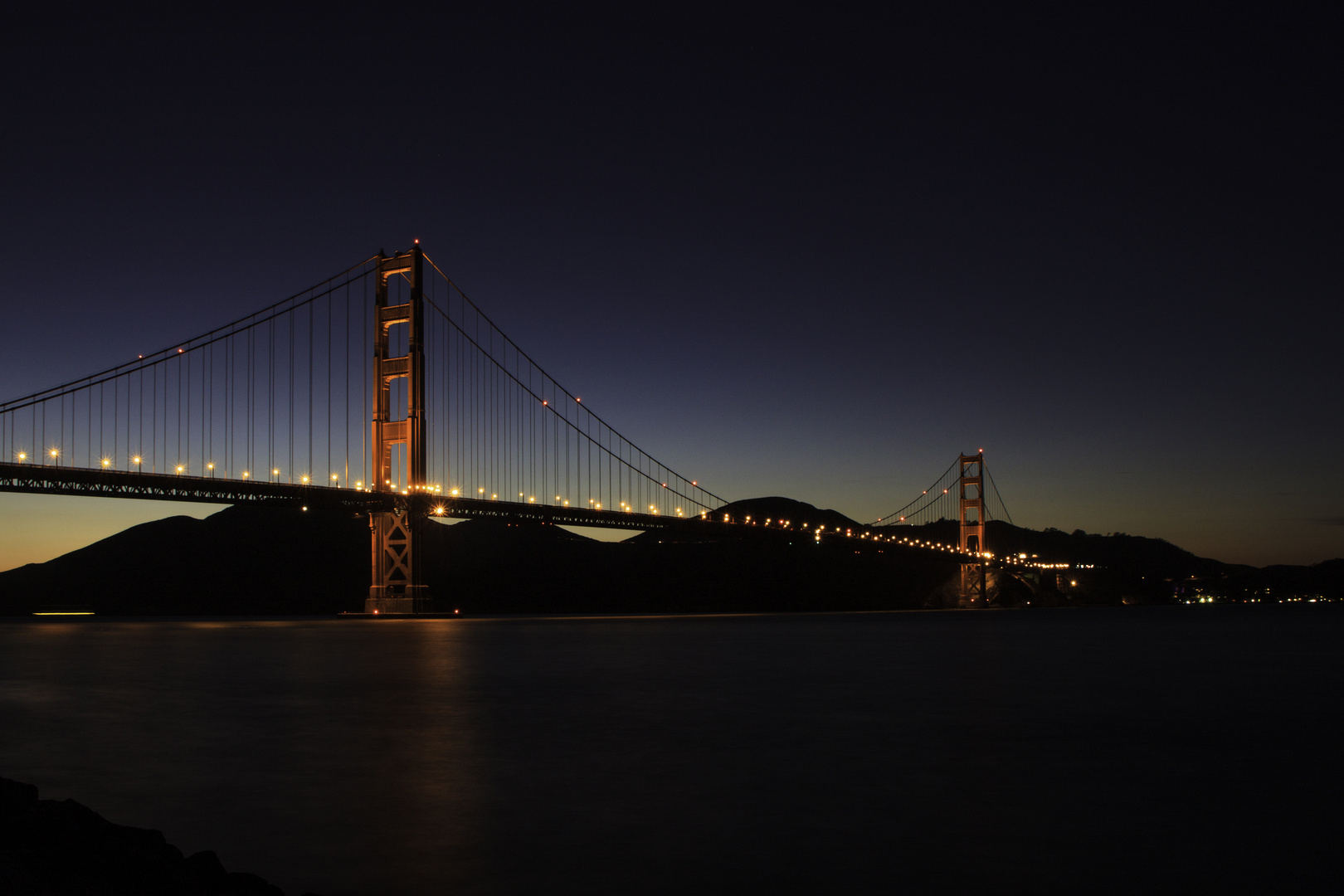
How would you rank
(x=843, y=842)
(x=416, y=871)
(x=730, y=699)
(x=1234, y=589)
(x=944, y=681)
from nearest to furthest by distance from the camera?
1. (x=416, y=871)
2. (x=843, y=842)
3. (x=730, y=699)
4. (x=944, y=681)
5. (x=1234, y=589)

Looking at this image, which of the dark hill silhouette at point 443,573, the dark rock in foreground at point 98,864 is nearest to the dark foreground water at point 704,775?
the dark rock in foreground at point 98,864

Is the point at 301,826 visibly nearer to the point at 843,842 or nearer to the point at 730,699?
the point at 843,842

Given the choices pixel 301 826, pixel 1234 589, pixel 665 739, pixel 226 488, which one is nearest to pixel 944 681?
pixel 665 739

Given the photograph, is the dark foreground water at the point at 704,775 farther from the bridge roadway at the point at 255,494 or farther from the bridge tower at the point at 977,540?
the bridge tower at the point at 977,540

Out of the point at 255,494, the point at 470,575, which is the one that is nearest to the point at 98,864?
the point at 255,494

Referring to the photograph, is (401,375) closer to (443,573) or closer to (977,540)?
(977,540)

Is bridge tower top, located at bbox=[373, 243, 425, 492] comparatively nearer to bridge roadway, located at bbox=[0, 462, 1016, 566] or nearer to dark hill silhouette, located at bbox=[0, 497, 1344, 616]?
bridge roadway, located at bbox=[0, 462, 1016, 566]
